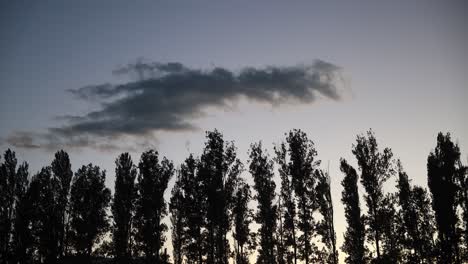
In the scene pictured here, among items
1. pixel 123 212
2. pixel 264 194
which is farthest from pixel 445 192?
pixel 123 212

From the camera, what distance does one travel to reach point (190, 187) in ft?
148

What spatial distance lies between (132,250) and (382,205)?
1239 inches

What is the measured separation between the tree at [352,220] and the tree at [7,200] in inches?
1588

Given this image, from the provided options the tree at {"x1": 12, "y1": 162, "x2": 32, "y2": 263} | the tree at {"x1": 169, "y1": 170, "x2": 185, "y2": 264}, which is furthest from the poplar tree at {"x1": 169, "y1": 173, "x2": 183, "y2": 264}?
the tree at {"x1": 12, "y1": 162, "x2": 32, "y2": 263}

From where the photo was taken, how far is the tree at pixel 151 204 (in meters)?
46.8

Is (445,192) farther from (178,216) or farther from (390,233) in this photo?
(178,216)

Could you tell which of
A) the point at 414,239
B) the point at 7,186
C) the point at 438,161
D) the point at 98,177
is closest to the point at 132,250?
the point at 98,177

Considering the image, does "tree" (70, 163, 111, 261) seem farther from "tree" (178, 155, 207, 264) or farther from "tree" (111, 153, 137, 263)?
"tree" (178, 155, 207, 264)

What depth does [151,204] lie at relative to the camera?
47469 millimetres

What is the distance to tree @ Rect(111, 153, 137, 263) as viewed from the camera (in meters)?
49.8

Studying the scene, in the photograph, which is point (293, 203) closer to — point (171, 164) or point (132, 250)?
point (171, 164)

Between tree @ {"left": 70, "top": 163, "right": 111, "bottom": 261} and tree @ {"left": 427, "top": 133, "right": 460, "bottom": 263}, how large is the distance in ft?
136

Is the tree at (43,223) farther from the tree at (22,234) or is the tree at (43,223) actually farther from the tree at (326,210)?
the tree at (326,210)

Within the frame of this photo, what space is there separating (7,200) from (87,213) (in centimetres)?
1058
